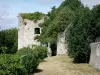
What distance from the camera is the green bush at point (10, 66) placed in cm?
928

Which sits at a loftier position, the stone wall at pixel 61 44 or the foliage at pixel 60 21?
the foliage at pixel 60 21

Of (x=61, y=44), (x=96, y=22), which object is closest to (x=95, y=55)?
(x=96, y=22)

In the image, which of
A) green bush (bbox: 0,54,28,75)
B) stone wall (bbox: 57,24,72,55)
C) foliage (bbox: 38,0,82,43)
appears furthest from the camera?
foliage (bbox: 38,0,82,43)

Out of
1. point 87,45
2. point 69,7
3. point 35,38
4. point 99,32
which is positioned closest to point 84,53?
point 87,45

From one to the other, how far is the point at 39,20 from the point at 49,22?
202 cm

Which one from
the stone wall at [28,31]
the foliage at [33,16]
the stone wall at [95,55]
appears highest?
the foliage at [33,16]

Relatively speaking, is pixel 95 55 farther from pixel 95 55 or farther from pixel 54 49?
pixel 54 49

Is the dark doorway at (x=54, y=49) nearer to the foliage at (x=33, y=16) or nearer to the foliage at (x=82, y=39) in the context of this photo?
the foliage at (x=33, y=16)

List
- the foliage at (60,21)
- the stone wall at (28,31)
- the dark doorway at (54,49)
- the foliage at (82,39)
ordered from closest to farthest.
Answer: the foliage at (82,39) < the foliage at (60,21) < the dark doorway at (54,49) < the stone wall at (28,31)

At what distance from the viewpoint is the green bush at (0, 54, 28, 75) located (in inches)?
365

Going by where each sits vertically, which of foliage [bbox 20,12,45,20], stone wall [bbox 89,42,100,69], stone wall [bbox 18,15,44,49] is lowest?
stone wall [bbox 89,42,100,69]

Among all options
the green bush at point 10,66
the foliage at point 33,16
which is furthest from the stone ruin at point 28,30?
the green bush at point 10,66

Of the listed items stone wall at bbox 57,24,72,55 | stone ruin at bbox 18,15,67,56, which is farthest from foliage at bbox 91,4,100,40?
stone ruin at bbox 18,15,67,56

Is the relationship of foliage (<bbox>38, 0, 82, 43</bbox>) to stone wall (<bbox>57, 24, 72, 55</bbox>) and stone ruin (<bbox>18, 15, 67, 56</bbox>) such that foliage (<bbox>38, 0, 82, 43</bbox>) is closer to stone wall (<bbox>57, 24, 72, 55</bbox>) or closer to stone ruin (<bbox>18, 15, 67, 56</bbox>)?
stone wall (<bbox>57, 24, 72, 55</bbox>)
